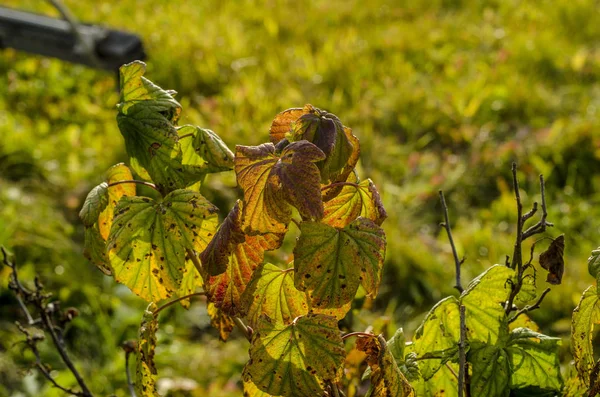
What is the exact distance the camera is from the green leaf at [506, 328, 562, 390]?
1114 millimetres

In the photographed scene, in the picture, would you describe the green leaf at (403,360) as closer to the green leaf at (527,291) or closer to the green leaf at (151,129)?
the green leaf at (527,291)

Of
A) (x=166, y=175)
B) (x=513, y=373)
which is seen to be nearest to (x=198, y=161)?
(x=166, y=175)

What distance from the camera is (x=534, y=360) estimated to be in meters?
1.12

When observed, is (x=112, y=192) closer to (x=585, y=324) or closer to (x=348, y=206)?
(x=348, y=206)

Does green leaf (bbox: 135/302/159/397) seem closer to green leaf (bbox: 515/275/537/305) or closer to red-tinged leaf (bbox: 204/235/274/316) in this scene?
red-tinged leaf (bbox: 204/235/274/316)

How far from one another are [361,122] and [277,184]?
13.0 feet

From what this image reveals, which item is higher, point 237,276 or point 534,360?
point 237,276

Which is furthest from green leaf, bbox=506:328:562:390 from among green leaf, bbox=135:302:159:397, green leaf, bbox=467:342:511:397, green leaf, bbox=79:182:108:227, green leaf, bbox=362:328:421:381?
green leaf, bbox=79:182:108:227

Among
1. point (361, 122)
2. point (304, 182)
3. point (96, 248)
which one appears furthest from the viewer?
point (361, 122)

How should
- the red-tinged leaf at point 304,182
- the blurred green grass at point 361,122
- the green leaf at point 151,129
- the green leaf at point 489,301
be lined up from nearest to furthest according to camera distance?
the red-tinged leaf at point 304,182
the green leaf at point 151,129
the green leaf at point 489,301
the blurred green grass at point 361,122

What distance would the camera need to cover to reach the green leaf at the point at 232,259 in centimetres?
94

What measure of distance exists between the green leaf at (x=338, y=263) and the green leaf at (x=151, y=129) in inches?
8.4

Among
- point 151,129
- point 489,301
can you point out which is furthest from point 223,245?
point 489,301

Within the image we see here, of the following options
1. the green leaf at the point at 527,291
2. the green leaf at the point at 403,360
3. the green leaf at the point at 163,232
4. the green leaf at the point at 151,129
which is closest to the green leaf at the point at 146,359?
the green leaf at the point at 163,232
